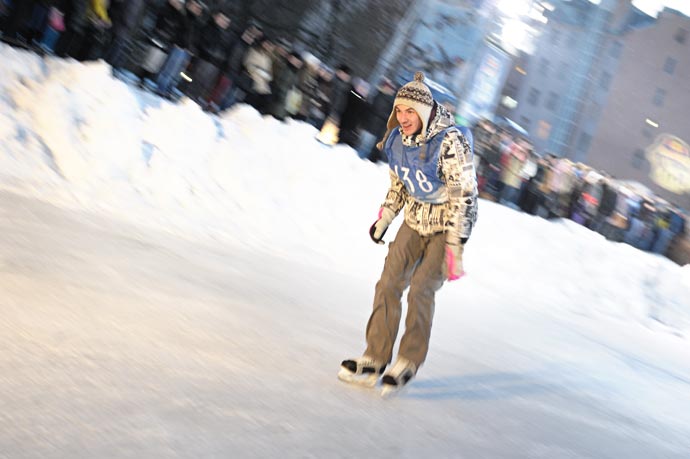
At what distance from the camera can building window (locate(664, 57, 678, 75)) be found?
45547mm

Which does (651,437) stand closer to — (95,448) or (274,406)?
(274,406)

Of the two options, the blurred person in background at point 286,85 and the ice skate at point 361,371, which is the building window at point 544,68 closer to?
the blurred person in background at point 286,85

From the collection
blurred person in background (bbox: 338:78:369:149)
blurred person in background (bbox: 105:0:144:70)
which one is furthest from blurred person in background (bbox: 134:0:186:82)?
blurred person in background (bbox: 338:78:369:149)

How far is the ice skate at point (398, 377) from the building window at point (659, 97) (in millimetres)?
39363

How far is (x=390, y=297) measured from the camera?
399 cm

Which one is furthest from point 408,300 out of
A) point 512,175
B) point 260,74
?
point 512,175

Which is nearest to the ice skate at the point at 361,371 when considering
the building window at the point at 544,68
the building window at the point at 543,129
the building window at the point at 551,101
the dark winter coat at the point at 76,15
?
the dark winter coat at the point at 76,15

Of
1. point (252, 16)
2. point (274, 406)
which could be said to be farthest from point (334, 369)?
point (252, 16)

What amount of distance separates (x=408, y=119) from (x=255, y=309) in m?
1.67

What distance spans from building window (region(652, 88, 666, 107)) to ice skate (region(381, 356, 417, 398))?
39363 millimetres

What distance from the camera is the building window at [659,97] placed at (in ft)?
134

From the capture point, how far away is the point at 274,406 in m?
3.03

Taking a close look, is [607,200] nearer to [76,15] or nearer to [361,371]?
[76,15]

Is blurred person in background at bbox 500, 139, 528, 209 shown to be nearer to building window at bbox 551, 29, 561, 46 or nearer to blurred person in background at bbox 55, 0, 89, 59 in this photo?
blurred person in background at bbox 55, 0, 89, 59
